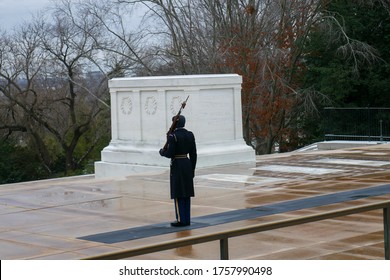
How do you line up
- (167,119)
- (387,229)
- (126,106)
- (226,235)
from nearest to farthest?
(226,235)
(387,229)
(167,119)
(126,106)

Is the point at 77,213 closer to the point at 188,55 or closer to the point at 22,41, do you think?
the point at 188,55

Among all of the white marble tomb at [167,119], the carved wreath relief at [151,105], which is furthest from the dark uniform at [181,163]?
the carved wreath relief at [151,105]

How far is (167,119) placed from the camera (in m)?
20.1

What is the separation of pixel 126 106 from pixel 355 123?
14505 mm

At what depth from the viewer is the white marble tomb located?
1988 centimetres

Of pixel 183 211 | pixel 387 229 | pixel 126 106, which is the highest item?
pixel 126 106

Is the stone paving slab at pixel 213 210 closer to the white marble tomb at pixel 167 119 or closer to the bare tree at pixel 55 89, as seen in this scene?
the white marble tomb at pixel 167 119

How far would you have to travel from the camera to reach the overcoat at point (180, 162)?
11.4 meters

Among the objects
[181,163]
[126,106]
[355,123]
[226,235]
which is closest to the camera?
[226,235]

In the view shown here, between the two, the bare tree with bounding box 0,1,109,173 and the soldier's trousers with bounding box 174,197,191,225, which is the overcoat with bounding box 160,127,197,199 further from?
the bare tree with bounding box 0,1,109,173

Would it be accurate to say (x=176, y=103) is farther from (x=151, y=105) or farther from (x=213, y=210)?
(x=213, y=210)

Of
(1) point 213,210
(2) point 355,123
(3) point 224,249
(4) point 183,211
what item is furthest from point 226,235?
(2) point 355,123

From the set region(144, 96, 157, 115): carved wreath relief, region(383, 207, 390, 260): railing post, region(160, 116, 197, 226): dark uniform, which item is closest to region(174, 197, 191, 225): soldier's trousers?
region(160, 116, 197, 226): dark uniform

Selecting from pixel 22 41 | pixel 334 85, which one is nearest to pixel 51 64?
pixel 22 41
